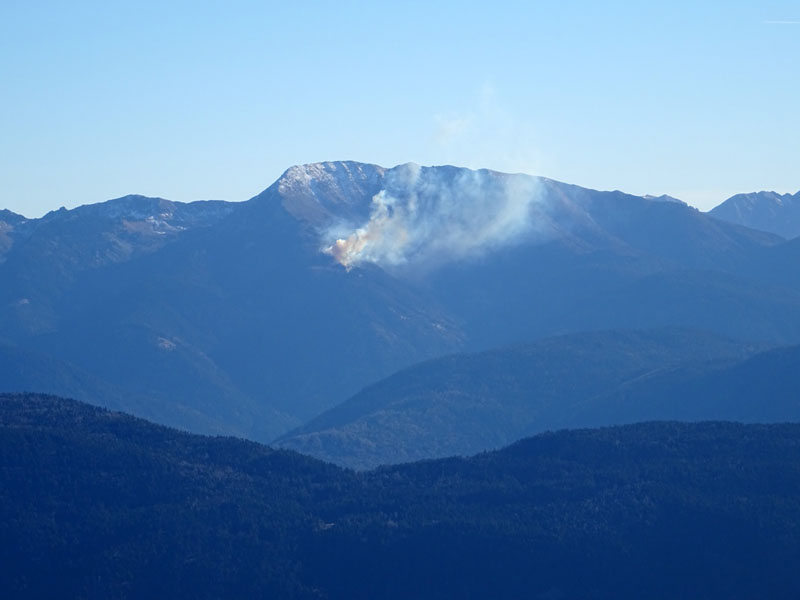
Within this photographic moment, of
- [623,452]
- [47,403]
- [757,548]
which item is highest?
[47,403]

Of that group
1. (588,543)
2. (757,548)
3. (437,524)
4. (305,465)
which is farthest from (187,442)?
(757,548)

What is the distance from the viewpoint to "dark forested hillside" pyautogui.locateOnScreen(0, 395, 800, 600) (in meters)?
131

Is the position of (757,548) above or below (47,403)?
below

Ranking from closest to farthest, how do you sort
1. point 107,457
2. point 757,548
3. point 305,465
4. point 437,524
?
point 757,548 → point 437,524 → point 107,457 → point 305,465

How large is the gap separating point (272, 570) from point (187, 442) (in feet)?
106

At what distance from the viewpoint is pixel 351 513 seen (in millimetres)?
147500

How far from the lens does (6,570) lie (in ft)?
440

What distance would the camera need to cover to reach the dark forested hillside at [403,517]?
131 meters

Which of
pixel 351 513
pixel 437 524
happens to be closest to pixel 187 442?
pixel 351 513

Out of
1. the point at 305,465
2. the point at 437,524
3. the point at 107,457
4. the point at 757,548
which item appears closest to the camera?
the point at 757,548

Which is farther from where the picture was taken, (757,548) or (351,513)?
(351,513)

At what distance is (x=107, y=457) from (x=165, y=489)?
6.78 metres

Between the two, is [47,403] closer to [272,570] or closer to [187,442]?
[187,442]

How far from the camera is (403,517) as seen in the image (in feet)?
472
